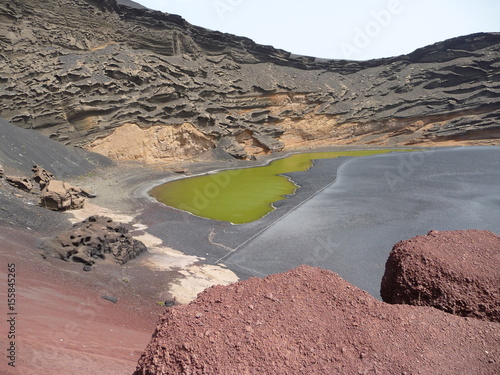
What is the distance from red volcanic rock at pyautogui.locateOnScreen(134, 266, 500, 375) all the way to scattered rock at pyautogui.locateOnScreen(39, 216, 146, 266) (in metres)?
6.85

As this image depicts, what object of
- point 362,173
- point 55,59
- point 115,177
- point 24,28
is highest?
point 24,28

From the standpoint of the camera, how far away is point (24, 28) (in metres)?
30.5

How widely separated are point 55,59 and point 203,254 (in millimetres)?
27898

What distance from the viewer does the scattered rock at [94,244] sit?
880cm

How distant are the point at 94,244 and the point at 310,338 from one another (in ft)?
26.7

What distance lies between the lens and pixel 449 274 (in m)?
4.38

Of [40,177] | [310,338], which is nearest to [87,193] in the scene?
[40,177]

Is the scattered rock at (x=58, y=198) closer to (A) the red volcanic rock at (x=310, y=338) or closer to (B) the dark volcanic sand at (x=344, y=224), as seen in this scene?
(B) the dark volcanic sand at (x=344, y=224)

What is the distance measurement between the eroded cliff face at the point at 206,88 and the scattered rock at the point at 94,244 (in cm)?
2054

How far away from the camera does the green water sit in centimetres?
1686

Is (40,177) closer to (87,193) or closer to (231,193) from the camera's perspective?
(87,193)

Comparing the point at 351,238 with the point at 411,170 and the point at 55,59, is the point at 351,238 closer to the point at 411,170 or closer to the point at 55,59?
the point at 411,170

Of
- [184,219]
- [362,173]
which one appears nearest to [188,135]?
[362,173]

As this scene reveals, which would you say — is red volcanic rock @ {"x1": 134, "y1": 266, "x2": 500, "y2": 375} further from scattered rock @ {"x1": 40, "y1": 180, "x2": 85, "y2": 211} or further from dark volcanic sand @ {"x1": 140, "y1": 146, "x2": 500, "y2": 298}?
scattered rock @ {"x1": 40, "y1": 180, "x2": 85, "y2": 211}
